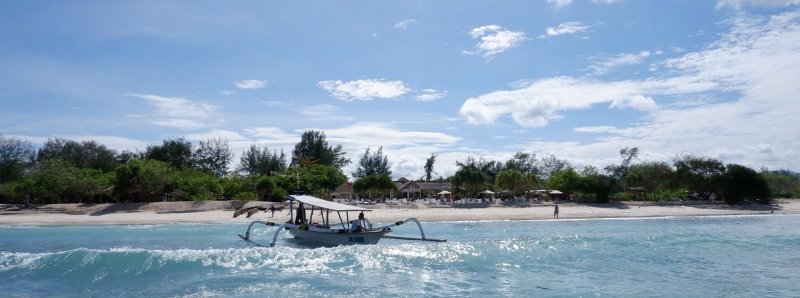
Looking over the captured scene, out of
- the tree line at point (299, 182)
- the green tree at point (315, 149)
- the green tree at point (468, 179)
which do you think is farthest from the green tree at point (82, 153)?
the green tree at point (468, 179)

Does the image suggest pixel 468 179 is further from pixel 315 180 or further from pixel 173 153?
pixel 173 153

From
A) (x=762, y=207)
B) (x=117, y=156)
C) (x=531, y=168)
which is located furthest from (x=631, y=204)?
(x=117, y=156)

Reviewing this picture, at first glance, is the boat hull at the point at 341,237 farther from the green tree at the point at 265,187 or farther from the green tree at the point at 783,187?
the green tree at the point at 783,187

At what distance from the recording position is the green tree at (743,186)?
189ft

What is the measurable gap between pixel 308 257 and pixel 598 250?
11.3 m

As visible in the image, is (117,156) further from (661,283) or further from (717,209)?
(661,283)

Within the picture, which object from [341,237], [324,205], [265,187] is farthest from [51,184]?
[341,237]

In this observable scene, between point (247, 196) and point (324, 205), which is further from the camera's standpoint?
point (247, 196)

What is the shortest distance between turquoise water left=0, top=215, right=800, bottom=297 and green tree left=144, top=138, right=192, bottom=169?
2513 inches

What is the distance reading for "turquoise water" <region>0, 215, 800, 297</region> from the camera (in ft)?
49.1

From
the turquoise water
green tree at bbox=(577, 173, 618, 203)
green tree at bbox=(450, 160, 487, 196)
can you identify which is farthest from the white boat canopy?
green tree at bbox=(577, 173, 618, 203)

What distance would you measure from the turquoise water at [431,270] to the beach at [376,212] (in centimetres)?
1703

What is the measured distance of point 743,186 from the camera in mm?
57688

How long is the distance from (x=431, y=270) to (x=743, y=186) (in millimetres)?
51832
